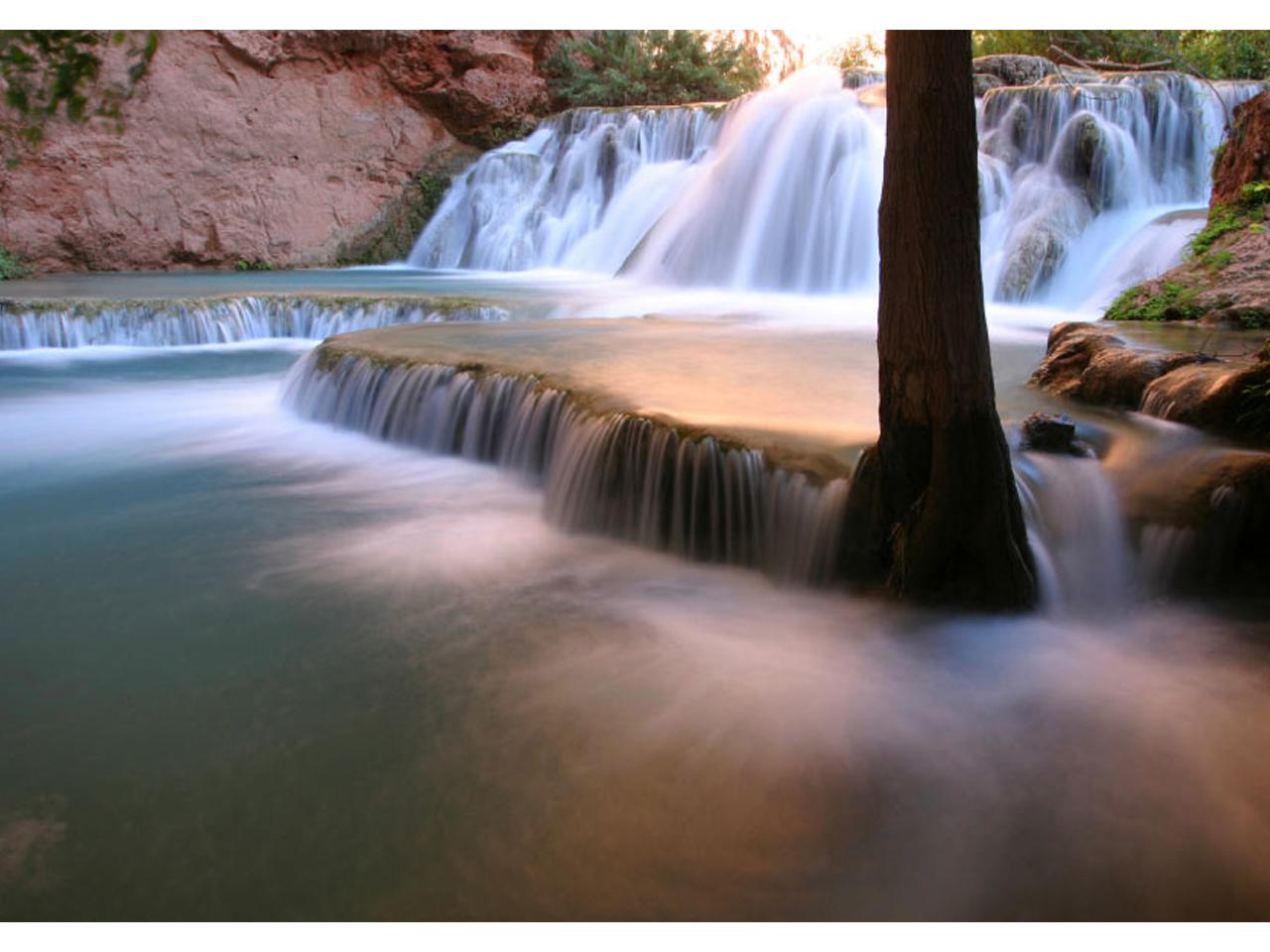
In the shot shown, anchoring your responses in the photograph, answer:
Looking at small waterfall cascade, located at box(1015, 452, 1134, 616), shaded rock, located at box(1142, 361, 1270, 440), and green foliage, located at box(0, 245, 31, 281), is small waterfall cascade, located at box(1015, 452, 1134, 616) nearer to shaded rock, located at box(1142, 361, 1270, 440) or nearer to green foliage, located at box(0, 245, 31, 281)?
shaded rock, located at box(1142, 361, 1270, 440)

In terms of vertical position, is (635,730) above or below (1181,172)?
below

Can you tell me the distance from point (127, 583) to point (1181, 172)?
36.3ft

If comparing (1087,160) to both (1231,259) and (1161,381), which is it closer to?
(1231,259)

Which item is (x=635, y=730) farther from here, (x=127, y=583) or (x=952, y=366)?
(x=127, y=583)

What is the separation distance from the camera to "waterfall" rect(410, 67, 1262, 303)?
32.5 ft

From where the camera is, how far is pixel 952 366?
3289 mm

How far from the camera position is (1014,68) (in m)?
13.5

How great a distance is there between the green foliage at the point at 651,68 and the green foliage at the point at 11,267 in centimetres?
989

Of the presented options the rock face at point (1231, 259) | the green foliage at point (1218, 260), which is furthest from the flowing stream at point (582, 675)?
Answer: the green foliage at point (1218, 260)

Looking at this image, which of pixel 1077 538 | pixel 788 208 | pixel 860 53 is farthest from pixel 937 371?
pixel 860 53
